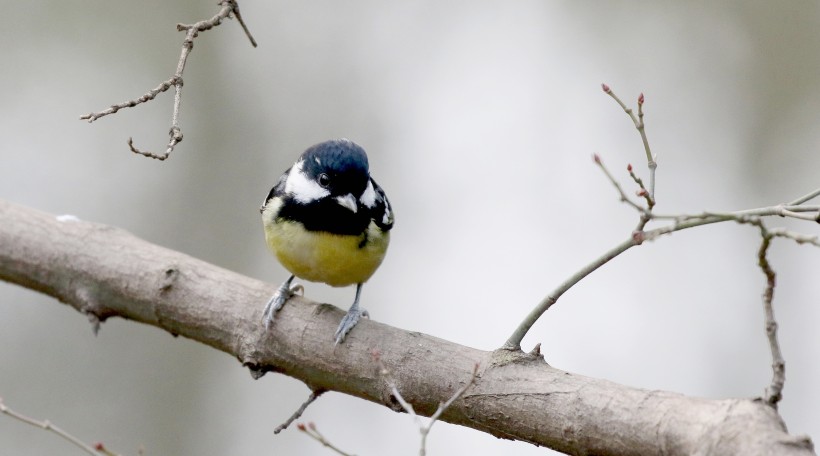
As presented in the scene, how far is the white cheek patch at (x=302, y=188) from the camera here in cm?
420

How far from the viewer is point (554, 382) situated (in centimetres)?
307

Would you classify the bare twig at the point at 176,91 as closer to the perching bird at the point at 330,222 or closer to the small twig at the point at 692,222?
the perching bird at the point at 330,222

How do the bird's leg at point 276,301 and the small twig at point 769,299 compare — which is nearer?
the small twig at point 769,299

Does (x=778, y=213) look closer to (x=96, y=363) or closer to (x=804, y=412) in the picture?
(x=804, y=412)

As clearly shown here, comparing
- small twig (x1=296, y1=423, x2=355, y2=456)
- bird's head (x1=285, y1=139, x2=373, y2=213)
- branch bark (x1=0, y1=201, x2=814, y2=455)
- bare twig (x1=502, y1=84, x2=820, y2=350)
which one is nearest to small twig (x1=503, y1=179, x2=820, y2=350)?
bare twig (x1=502, y1=84, x2=820, y2=350)

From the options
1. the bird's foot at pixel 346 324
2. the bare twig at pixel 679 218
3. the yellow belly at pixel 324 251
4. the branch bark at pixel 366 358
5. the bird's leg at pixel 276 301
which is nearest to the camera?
the bare twig at pixel 679 218

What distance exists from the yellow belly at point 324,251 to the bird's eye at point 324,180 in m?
0.23

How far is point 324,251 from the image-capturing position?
4086mm

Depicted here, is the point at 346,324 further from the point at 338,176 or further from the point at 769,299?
the point at 769,299

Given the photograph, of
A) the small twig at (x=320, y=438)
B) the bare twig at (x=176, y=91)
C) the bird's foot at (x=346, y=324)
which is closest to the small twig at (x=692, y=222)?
the small twig at (x=320, y=438)

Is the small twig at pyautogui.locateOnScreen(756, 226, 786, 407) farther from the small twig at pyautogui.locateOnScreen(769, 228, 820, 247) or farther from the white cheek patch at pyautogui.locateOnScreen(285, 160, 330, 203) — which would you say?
the white cheek patch at pyautogui.locateOnScreen(285, 160, 330, 203)

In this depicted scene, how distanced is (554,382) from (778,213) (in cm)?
99

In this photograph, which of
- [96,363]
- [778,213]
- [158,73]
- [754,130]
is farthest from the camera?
[158,73]

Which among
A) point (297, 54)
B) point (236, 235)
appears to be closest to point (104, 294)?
point (236, 235)
